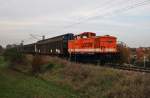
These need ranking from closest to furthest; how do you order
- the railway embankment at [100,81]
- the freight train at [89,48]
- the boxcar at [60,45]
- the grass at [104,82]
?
the grass at [104,82] < the railway embankment at [100,81] < the freight train at [89,48] < the boxcar at [60,45]

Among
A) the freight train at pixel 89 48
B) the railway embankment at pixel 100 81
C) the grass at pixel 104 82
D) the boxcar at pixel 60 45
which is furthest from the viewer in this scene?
the boxcar at pixel 60 45

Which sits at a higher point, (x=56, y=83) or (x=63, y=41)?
(x=63, y=41)

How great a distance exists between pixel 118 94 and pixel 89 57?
1694cm

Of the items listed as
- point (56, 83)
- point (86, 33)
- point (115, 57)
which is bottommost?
point (56, 83)

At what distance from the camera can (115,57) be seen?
34.6 m

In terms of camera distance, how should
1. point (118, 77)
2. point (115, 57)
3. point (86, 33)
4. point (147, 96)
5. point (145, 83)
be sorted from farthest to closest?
point (86, 33) < point (115, 57) < point (118, 77) < point (145, 83) < point (147, 96)

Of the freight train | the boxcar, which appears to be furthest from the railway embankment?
the boxcar

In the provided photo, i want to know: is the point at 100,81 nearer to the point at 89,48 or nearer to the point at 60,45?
the point at 89,48

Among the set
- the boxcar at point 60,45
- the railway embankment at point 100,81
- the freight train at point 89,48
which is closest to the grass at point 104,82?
the railway embankment at point 100,81

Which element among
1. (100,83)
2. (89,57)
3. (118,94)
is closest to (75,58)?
(89,57)

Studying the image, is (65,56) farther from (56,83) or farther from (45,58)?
(56,83)

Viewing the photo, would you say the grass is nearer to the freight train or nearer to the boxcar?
the freight train

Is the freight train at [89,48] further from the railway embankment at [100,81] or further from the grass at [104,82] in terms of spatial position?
the grass at [104,82]

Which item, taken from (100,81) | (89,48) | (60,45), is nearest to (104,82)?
(100,81)
